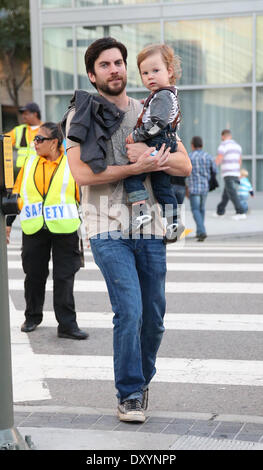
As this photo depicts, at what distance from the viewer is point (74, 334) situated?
6.61 m

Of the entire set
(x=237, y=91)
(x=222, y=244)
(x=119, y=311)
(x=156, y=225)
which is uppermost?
(x=237, y=91)

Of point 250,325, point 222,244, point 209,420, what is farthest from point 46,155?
point 222,244

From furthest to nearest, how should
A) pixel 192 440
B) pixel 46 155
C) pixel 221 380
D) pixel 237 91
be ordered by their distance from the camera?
pixel 237 91, pixel 46 155, pixel 221 380, pixel 192 440

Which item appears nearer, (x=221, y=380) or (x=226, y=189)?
(x=221, y=380)

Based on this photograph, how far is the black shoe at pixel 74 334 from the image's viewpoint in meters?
6.60

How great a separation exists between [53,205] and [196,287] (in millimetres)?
2763

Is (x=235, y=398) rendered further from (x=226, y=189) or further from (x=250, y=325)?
(x=226, y=189)

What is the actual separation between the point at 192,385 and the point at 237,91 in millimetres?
15387

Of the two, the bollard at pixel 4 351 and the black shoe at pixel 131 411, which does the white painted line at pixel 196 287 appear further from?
the bollard at pixel 4 351

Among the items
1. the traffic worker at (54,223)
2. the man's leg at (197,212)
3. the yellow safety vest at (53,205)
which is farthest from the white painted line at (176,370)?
the man's leg at (197,212)

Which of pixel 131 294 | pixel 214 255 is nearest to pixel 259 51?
pixel 214 255
